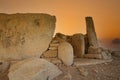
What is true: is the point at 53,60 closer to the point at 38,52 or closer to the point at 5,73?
the point at 38,52

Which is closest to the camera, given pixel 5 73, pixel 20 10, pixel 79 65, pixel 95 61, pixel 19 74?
pixel 19 74

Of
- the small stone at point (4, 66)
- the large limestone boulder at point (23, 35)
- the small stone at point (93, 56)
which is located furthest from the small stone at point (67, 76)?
the small stone at point (93, 56)

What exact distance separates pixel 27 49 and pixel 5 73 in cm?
189

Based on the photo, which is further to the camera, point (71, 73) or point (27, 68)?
point (71, 73)

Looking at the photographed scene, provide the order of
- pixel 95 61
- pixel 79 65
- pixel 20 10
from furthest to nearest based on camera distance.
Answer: pixel 20 10 → pixel 95 61 → pixel 79 65

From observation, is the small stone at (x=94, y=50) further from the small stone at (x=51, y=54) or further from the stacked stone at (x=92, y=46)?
the small stone at (x=51, y=54)

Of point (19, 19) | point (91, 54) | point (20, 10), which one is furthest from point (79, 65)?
point (20, 10)

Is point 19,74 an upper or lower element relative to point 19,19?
lower

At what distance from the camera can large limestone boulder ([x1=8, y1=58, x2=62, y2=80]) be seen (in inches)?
372

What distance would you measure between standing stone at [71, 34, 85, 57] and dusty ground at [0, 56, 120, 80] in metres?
2.00

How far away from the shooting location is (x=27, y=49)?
39.1ft

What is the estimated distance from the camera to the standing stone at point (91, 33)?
45.7 ft

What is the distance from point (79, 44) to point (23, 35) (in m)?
3.33

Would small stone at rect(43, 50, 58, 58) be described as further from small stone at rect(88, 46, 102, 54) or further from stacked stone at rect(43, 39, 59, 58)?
small stone at rect(88, 46, 102, 54)
